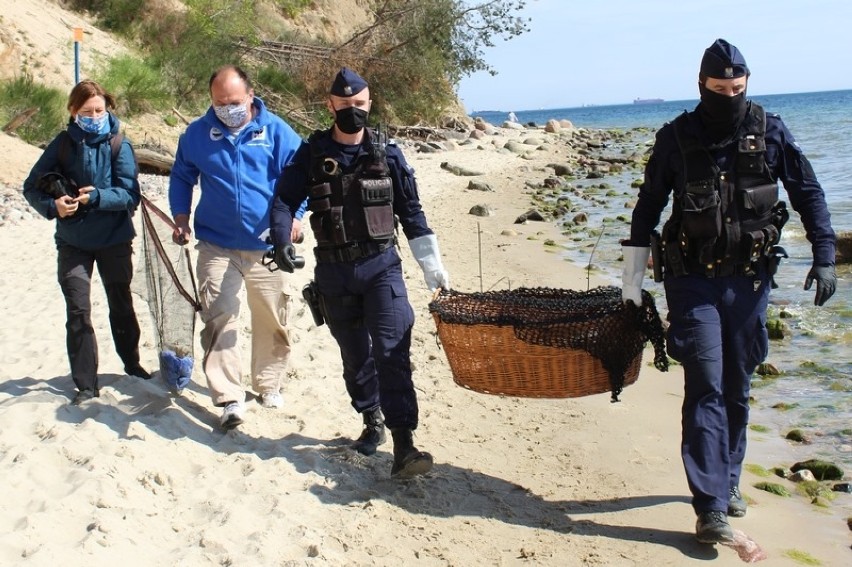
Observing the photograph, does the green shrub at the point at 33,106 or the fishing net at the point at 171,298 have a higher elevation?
the green shrub at the point at 33,106

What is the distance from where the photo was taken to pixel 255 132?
207 inches

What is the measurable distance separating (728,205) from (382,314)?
1.75 metres

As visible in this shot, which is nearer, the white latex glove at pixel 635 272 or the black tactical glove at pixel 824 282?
the black tactical glove at pixel 824 282

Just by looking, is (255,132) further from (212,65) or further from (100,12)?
(100,12)

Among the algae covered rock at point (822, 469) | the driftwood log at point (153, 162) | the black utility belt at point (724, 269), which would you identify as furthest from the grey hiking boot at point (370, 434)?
the driftwood log at point (153, 162)

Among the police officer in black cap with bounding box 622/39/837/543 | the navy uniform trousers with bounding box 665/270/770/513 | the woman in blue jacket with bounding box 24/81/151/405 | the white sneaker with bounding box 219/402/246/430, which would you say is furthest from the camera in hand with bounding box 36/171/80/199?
the navy uniform trousers with bounding box 665/270/770/513

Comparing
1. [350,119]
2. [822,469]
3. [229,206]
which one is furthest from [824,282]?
[229,206]

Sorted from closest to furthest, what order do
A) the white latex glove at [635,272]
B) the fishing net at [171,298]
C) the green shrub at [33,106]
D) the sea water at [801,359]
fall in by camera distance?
the white latex glove at [635,272]
the fishing net at [171,298]
the sea water at [801,359]
the green shrub at [33,106]

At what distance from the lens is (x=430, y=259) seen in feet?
15.7

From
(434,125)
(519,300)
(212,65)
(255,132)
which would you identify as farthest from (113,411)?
(434,125)

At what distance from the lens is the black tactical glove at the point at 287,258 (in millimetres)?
4641

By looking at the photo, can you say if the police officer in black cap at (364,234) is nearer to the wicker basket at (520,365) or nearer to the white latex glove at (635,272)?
the wicker basket at (520,365)

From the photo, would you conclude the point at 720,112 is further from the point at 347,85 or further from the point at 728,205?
the point at 347,85

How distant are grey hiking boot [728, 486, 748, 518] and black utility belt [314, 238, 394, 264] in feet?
6.93
